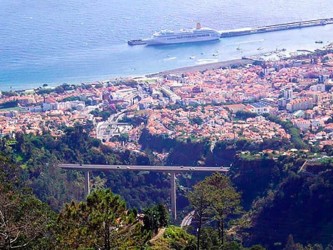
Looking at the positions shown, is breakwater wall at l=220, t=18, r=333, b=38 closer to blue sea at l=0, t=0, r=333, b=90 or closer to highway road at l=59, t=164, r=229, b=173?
blue sea at l=0, t=0, r=333, b=90

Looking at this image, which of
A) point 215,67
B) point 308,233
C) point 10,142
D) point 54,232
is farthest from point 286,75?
point 54,232

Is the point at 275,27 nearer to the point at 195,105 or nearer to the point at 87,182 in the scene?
the point at 195,105

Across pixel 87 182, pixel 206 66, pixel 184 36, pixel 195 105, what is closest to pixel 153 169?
pixel 87 182

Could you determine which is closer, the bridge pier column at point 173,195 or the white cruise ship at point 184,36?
the bridge pier column at point 173,195

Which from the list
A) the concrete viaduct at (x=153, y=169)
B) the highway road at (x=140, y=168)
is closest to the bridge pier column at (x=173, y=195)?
the concrete viaduct at (x=153, y=169)

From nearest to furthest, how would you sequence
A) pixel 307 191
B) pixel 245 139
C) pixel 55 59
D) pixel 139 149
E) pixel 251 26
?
pixel 307 191
pixel 245 139
pixel 139 149
pixel 55 59
pixel 251 26

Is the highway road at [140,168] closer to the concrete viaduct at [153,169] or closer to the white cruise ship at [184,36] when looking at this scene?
the concrete viaduct at [153,169]

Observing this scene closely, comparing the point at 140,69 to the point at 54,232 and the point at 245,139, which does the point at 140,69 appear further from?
the point at 54,232

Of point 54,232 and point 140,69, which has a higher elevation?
point 140,69
